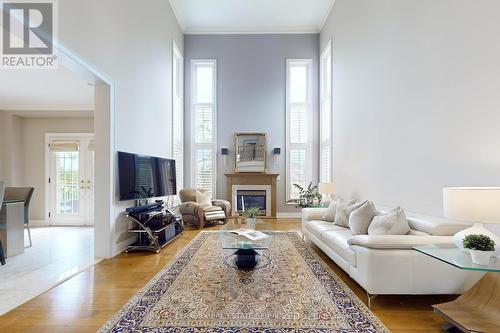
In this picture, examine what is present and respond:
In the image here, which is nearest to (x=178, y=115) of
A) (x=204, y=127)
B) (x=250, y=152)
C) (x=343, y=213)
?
(x=204, y=127)

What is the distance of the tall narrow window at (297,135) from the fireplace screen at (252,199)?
2.69 feet

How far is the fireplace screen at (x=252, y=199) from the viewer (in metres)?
7.68

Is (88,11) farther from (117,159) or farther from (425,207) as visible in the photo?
(425,207)

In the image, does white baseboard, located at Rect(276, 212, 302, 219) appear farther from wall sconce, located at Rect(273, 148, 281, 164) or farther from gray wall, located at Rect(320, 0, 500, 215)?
gray wall, located at Rect(320, 0, 500, 215)

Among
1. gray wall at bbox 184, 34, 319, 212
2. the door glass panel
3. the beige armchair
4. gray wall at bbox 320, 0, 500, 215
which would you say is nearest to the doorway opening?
the door glass panel

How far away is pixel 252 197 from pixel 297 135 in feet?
7.18

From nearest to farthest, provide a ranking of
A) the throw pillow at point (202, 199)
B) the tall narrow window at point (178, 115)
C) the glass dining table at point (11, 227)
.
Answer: the glass dining table at point (11, 227), the throw pillow at point (202, 199), the tall narrow window at point (178, 115)

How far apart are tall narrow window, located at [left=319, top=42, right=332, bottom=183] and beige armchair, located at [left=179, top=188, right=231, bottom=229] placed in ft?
9.24

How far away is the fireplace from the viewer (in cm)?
765

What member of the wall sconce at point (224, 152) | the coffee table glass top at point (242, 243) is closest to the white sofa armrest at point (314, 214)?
the coffee table glass top at point (242, 243)

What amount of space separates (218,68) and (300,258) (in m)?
6.00

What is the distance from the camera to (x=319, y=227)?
417 cm

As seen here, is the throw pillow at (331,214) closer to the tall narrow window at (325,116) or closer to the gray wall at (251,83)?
the tall narrow window at (325,116)

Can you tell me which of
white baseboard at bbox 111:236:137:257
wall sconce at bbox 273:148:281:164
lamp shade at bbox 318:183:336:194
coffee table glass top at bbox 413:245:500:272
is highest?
wall sconce at bbox 273:148:281:164
